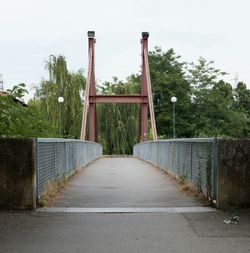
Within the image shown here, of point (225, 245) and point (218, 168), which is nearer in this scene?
point (225, 245)

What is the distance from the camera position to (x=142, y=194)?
12.4 m

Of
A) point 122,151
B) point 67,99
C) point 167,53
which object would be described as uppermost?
point 167,53

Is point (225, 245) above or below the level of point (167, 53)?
below

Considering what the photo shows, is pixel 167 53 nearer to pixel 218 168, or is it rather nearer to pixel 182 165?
pixel 182 165

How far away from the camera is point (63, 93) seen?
52875 mm

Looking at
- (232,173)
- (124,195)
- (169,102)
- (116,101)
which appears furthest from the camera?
(169,102)

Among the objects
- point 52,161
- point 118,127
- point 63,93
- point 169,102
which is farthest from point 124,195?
point 169,102

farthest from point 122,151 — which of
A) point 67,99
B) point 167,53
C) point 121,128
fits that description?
point 167,53

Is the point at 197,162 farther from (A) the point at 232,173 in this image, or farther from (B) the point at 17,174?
(B) the point at 17,174

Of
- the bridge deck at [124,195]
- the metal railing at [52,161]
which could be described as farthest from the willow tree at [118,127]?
the bridge deck at [124,195]

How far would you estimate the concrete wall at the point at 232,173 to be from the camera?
9.50 m

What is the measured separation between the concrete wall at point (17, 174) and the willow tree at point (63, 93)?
139 ft

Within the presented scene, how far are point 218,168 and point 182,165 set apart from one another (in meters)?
5.42

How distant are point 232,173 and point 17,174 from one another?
12.2ft
